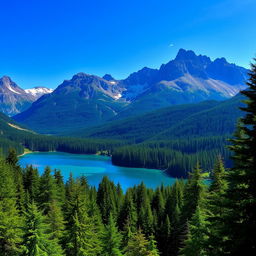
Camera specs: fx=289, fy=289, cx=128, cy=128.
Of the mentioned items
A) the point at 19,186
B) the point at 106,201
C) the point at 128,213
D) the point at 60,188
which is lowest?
the point at 128,213

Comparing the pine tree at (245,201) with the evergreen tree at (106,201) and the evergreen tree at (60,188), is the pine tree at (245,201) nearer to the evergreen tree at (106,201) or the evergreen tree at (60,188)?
the evergreen tree at (60,188)

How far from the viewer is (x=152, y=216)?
60.5m

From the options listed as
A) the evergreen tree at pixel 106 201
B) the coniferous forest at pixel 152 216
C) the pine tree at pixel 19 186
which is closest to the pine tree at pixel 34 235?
the coniferous forest at pixel 152 216

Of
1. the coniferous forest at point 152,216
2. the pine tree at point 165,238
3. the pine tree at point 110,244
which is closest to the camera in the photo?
the coniferous forest at point 152,216

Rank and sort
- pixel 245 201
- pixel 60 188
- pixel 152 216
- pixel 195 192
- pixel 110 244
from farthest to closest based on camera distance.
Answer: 1. pixel 152 216
2. pixel 60 188
3. pixel 195 192
4. pixel 110 244
5. pixel 245 201

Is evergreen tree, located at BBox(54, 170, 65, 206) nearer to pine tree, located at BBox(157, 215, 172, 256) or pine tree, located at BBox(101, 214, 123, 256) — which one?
pine tree, located at BBox(157, 215, 172, 256)

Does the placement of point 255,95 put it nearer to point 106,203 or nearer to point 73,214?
point 73,214

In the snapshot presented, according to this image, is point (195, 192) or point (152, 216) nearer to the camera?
point (195, 192)

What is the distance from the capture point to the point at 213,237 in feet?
47.6

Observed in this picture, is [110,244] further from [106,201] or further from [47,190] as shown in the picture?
[106,201]

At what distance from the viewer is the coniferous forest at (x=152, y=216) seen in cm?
1312

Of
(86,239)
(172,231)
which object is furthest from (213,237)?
(172,231)

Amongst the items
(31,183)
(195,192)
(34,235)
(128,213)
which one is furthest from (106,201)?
(34,235)

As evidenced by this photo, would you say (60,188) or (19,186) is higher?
(19,186)
